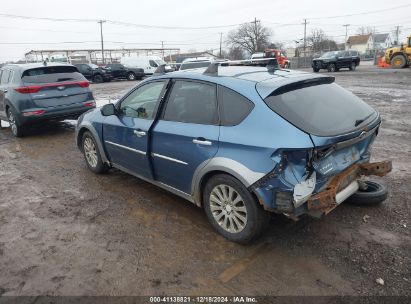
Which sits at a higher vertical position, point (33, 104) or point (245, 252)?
point (33, 104)

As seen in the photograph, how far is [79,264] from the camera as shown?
3256 mm

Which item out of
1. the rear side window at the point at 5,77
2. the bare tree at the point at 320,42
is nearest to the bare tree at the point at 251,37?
the bare tree at the point at 320,42

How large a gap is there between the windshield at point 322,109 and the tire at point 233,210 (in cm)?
77

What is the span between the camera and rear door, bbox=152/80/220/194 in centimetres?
347

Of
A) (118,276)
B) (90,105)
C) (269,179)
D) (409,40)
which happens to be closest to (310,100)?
(269,179)

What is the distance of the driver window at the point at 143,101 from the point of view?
421cm

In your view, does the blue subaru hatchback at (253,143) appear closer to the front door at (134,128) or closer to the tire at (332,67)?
the front door at (134,128)

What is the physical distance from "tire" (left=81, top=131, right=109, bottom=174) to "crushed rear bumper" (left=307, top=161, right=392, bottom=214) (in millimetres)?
3420

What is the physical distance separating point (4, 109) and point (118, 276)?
7657 mm

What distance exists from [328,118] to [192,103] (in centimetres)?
139

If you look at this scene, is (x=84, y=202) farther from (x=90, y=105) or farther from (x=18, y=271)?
(x=90, y=105)

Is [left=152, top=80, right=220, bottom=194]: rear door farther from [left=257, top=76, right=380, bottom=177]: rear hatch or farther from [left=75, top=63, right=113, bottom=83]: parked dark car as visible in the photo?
[left=75, top=63, right=113, bottom=83]: parked dark car

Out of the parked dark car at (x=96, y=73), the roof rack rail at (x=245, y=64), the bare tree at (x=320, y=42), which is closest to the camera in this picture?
the roof rack rail at (x=245, y=64)

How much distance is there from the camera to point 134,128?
4.34 metres
